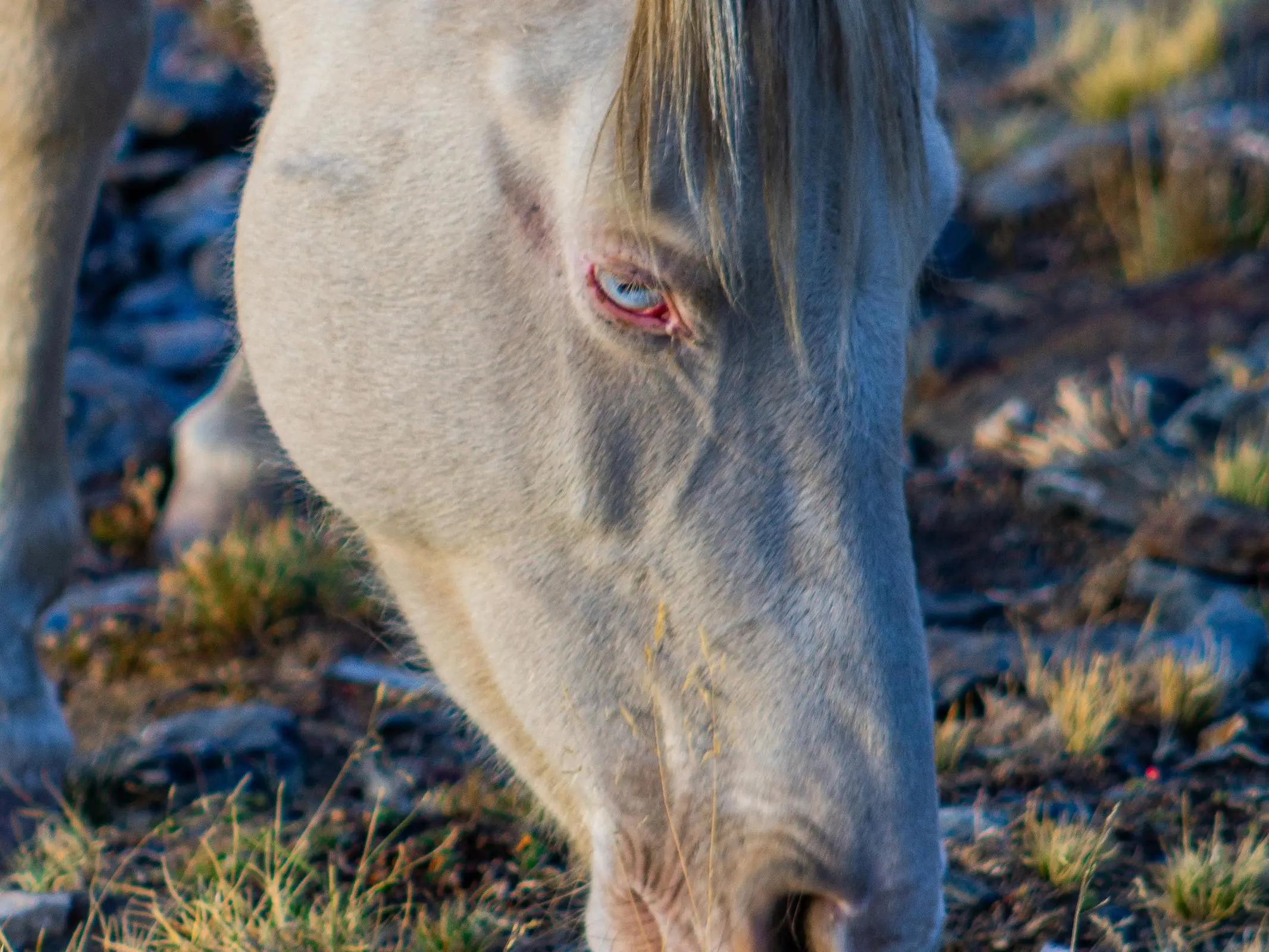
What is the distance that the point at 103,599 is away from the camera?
14.3 ft

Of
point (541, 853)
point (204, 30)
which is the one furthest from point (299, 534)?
point (204, 30)

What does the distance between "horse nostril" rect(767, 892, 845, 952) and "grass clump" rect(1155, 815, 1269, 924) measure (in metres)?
0.86

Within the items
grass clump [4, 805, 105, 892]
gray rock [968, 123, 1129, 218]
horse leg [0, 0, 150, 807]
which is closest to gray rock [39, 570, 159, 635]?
horse leg [0, 0, 150, 807]

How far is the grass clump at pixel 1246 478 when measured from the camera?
13.8 feet

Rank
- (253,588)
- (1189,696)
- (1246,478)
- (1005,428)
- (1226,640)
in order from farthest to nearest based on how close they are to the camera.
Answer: (1005,428), (1246,478), (253,588), (1226,640), (1189,696)

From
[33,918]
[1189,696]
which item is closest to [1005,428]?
[1189,696]

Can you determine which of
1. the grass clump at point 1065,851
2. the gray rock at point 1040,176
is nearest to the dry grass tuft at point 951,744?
the grass clump at point 1065,851

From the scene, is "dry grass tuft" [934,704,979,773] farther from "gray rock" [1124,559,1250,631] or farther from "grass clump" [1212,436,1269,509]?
"grass clump" [1212,436,1269,509]

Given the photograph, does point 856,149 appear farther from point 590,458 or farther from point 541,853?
point 541,853

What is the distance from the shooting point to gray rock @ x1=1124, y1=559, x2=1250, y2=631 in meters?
3.77

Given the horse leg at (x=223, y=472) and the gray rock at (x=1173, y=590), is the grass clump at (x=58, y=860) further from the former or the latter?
the gray rock at (x=1173, y=590)

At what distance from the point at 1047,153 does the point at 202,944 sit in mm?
6405

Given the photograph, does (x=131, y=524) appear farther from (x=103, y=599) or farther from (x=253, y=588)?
(x=253, y=588)

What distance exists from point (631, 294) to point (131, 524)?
3.25m
